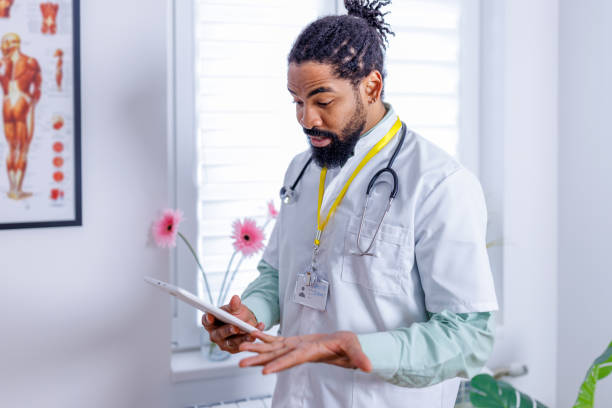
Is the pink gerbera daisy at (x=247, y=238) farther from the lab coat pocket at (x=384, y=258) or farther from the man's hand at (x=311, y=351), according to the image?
the man's hand at (x=311, y=351)

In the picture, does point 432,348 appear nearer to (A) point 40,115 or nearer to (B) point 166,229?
(B) point 166,229

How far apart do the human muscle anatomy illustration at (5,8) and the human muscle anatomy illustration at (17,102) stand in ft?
0.16

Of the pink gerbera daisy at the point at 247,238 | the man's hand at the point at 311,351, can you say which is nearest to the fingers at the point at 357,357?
the man's hand at the point at 311,351

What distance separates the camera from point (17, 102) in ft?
4.60

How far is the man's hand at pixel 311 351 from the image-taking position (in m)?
0.89

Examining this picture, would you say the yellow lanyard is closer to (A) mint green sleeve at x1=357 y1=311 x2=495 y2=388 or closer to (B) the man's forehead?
(B) the man's forehead

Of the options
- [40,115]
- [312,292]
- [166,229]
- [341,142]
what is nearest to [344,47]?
[341,142]

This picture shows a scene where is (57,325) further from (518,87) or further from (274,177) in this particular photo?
(518,87)

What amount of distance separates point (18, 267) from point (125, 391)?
483mm

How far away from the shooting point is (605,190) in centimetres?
183

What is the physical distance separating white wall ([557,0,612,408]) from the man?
3.23 feet

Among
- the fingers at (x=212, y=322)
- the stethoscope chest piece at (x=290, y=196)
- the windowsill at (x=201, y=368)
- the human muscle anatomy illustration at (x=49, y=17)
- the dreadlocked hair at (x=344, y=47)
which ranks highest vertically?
the human muscle anatomy illustration at (x=49, y=17)

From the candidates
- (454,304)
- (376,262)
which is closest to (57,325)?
(376,262)

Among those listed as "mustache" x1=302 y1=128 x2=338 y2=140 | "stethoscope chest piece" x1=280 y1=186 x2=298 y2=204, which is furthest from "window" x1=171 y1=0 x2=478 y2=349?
"mustache" x1=302 y1=128 x2=338 y2=140
